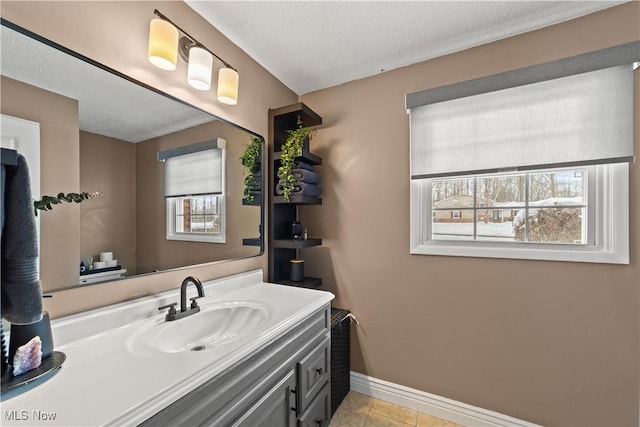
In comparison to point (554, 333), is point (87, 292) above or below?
above

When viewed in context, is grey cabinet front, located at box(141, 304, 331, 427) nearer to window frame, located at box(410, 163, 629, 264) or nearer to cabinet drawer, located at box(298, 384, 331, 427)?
cabinet drawer, located at box(298, 384, 331, 427)

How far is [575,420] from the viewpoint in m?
1.36

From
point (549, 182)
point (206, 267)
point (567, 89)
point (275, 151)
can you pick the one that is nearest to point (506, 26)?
point (567, 89)

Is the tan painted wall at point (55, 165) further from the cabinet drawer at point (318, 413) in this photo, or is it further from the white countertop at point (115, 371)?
the cabinet drawer at point (318, 413)

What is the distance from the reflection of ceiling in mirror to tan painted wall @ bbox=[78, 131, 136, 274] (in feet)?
0.20

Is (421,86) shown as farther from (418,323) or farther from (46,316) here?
(46,316)

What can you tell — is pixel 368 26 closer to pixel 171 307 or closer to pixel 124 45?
pixel 124 45

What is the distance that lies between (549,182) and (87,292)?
7.60 feet

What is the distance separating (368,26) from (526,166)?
3.89 ft

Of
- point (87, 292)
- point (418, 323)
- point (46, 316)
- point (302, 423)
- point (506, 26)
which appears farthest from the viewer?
point (418, 323)

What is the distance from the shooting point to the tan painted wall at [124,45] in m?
0.87

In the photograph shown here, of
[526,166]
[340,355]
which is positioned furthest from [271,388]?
[526,166]

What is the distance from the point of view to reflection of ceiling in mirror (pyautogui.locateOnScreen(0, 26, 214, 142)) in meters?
0.81

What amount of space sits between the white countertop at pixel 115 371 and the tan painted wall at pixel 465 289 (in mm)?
873
